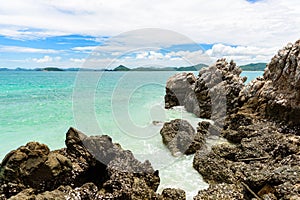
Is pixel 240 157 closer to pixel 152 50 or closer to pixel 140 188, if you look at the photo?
pixel 140 188

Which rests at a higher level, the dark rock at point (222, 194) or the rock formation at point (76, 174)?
the rock formation at point (76, 174)

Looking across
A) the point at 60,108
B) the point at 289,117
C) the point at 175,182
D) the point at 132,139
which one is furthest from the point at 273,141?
the point at 60,108

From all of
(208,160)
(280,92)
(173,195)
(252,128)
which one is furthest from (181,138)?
(280,92)

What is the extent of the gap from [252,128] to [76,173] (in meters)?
10.2

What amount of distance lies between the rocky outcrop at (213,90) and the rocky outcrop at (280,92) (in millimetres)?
2188

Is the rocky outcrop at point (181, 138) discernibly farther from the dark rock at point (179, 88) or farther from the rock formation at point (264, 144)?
the dark rock at point (179, 88)

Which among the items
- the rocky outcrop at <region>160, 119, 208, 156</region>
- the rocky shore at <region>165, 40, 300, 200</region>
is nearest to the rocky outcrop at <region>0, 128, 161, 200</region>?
the rocky shore at <region>165, 40, 300, 200</region>

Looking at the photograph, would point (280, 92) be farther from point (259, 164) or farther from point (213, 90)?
point (259, 164)

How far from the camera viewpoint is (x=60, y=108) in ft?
104

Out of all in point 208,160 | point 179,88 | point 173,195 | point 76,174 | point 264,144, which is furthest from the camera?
point 179,88

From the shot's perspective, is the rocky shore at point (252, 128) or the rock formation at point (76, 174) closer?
the rock formation at point (76, 174)

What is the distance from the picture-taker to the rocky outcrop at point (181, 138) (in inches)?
541

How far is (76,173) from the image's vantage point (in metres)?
8.80

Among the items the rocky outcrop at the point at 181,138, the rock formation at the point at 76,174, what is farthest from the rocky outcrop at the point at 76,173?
the rocky outcrop at the point at 181,138
